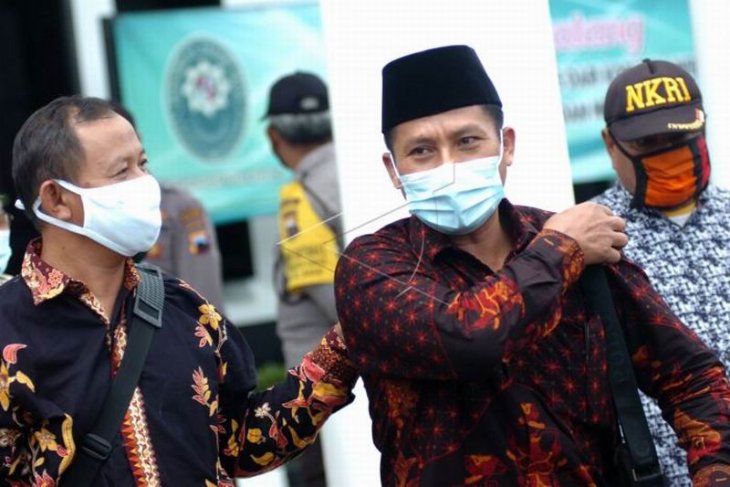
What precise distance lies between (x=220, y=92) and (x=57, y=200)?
5411 millimetres

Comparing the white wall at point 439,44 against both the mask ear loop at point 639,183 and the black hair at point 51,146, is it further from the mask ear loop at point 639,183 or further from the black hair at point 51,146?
the black hair at point 51,146

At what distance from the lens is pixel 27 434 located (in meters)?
3.05

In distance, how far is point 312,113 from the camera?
636 centimetres

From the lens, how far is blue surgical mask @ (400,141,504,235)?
118 inches

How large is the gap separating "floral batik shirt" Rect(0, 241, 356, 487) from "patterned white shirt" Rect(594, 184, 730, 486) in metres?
1.05

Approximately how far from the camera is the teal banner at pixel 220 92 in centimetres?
834

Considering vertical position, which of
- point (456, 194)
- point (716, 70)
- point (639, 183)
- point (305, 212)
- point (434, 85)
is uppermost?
point (434, 85)

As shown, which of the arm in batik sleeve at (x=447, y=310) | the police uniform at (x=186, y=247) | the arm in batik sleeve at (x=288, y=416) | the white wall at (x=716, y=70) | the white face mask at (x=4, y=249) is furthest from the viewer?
the police uniform at (x=186, y=247)

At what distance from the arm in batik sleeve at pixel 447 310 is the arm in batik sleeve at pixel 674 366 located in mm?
245

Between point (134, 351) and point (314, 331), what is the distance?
116 inches

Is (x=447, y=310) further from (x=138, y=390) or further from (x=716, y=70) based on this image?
(x=716, y=70)

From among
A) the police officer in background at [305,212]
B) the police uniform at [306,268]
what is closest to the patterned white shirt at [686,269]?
the police officer in background at [305,212]

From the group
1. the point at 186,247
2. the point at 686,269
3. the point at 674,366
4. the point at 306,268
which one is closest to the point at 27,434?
the point at 674,366

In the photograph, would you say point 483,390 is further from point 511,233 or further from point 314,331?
point 314,331
